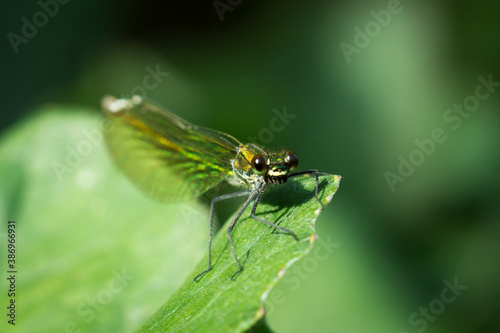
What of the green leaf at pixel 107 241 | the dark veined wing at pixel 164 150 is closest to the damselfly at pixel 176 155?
the dark veined wing at pixel 164 150

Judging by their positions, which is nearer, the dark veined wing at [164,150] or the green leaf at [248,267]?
the green leaf at [248,267]

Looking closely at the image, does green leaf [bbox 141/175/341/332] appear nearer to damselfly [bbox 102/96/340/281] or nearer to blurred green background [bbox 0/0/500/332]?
damselfly [bbox 102/96/340/281]

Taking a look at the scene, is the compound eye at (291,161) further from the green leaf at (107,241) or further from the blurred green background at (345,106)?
the blurred green background at (345,106)

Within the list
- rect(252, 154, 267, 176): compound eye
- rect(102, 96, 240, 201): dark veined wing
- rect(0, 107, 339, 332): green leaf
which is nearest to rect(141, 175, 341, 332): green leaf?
rect(0, 107, 339, 332): green leaf

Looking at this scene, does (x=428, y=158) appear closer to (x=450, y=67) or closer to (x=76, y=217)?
(x=450, y=67)

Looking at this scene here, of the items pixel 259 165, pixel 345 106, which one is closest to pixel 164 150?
pixel 259 165

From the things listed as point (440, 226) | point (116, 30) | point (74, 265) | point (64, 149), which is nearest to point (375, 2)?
point (440, 226)
